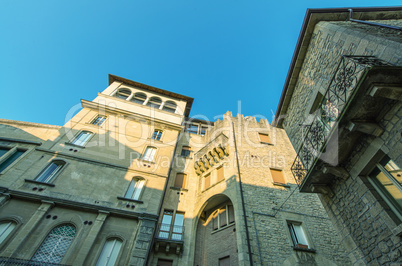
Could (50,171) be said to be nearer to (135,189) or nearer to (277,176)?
(135,189)

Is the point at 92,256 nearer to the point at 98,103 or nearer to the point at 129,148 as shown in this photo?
the point at 129,148

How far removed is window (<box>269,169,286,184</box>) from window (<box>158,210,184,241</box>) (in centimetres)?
747

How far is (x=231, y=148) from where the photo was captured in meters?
16.0

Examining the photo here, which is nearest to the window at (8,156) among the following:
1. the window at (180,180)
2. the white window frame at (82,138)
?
the white window frame at (82,138)

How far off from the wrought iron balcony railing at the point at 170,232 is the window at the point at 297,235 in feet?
22.2

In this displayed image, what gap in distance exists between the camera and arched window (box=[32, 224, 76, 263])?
8594mm

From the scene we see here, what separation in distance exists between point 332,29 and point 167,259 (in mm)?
14202

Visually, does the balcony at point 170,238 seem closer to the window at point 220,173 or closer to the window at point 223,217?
the window at point 223,217

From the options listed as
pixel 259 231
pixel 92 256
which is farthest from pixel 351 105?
pixel 92 256

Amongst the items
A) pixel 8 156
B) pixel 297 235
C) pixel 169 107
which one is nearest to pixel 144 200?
pixel 8 156

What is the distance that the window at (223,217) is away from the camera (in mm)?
12534

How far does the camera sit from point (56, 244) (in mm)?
9109

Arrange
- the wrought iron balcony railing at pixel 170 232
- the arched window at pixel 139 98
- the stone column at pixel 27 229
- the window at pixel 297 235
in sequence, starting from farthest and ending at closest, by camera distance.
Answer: the arched window at pixel 139 98 < the wrought iron balcony railing at pixel 170 232 < the window at pixel 297 235 < the stone column at pixel 27 229

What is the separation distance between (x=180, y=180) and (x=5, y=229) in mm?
10757
